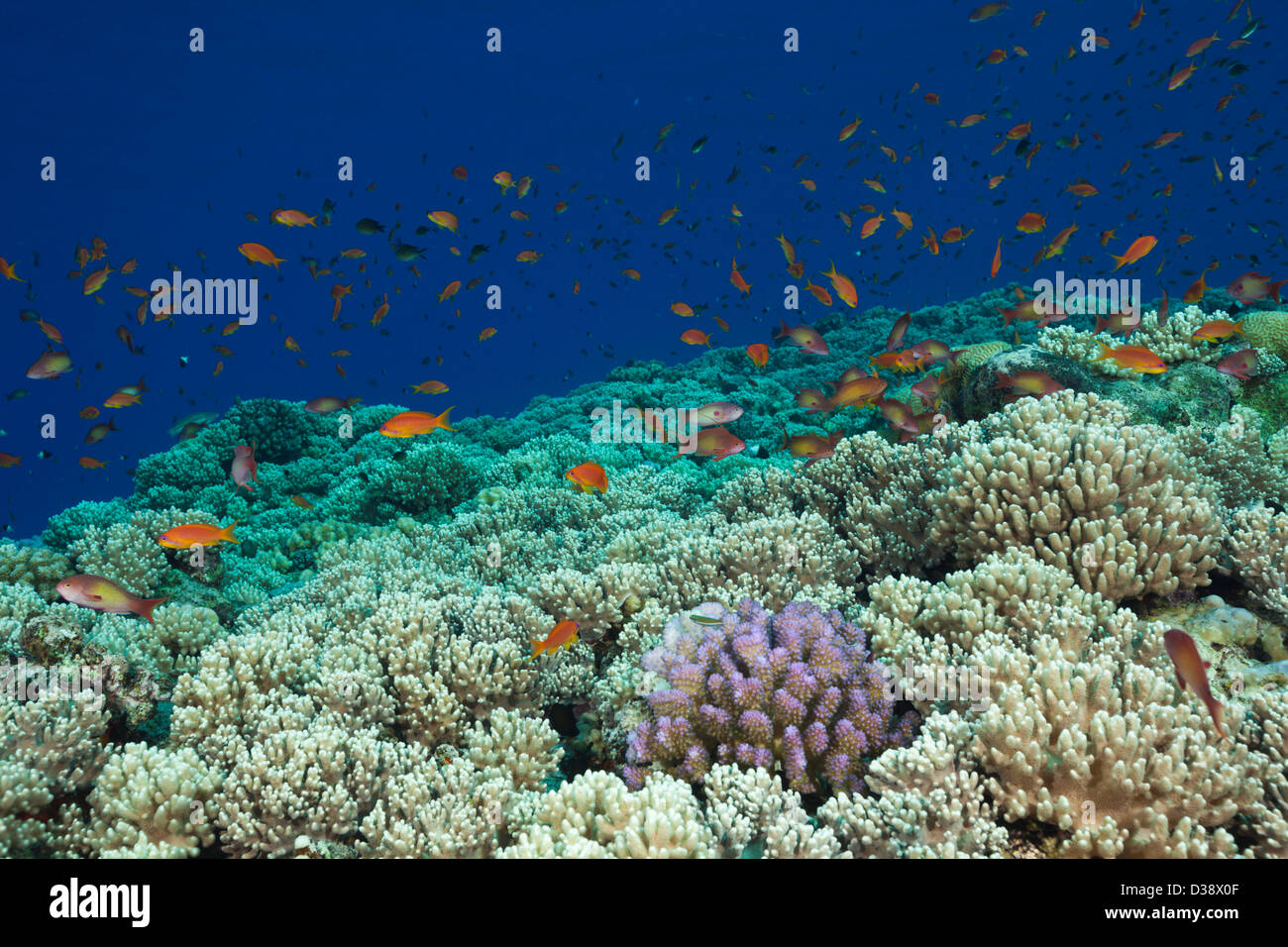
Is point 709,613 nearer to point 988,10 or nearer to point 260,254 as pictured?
point 260,254

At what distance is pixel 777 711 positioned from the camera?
120 inches

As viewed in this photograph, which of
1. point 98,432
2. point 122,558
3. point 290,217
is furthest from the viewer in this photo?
point 98,432

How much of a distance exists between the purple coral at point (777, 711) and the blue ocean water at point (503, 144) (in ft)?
37.5

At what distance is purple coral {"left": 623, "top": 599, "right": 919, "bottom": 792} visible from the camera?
296cm

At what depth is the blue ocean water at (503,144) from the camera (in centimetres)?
2898

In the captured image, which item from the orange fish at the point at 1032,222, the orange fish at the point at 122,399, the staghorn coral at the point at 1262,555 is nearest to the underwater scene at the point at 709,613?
the staghorn coral at the point at 1262,555

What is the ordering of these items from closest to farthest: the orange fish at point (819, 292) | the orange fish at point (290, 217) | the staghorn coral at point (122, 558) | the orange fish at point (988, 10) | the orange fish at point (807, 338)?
the staghorn coral at point (122, 558), the orange fish at point (819, 292), the orange fish at point (807, 338), the orange fish at point (290, 217), the orange fish at point (988, 10)

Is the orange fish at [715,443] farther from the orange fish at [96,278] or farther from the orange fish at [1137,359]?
the orange fish at [96,278]

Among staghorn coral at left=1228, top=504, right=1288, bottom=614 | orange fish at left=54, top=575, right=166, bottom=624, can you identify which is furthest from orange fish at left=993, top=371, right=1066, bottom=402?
orange fish at left=54, top=575, right=166, bottom=624

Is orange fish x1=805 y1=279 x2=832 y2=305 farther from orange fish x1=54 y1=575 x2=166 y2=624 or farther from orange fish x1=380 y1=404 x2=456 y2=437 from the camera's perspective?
orange fish x1=54 y1=575 x2=166 y2=624

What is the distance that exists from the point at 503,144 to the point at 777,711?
305 ft

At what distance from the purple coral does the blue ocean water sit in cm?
1143

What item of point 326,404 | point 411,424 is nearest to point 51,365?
point 326,404
